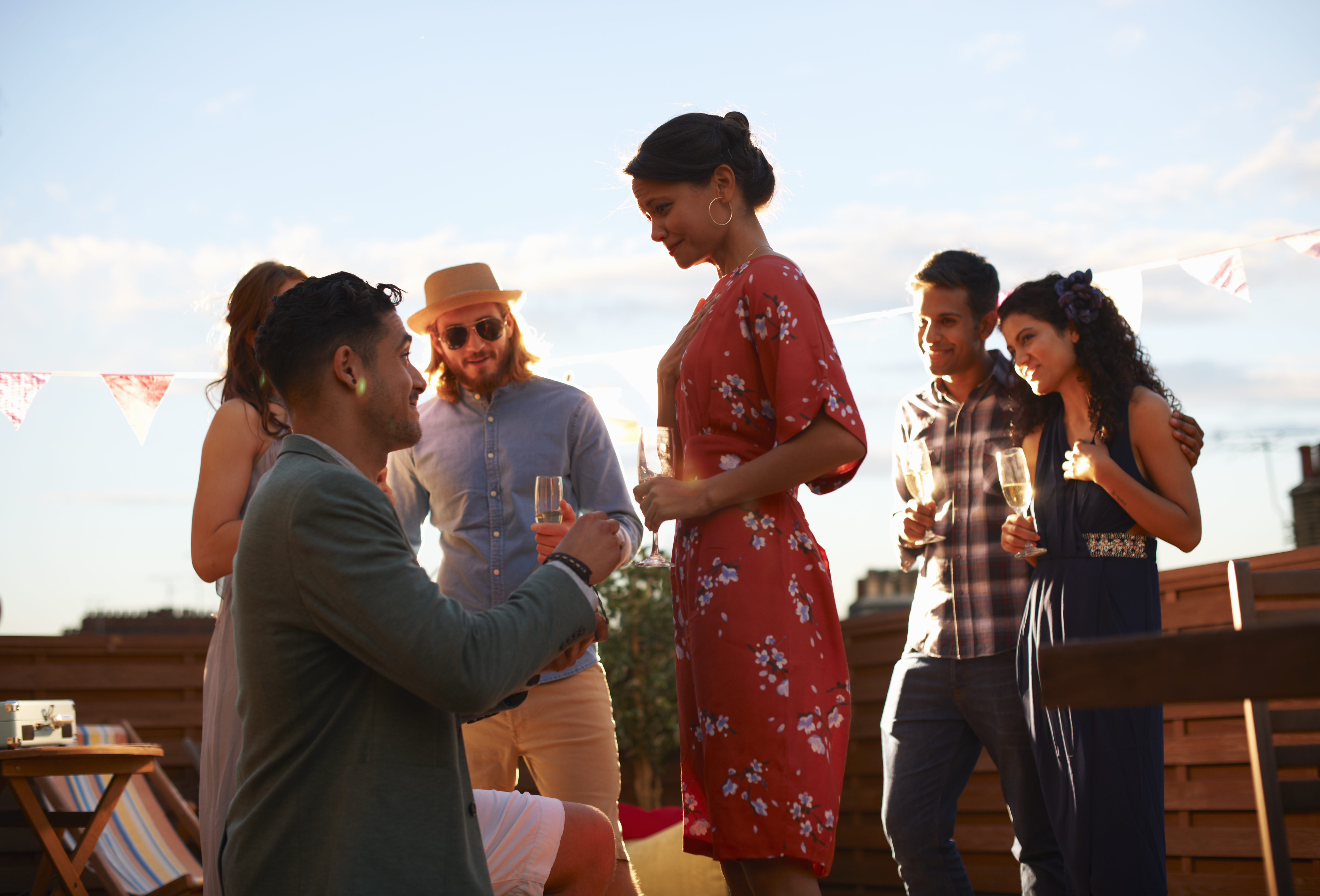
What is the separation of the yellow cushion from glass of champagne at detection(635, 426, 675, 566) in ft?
9.76

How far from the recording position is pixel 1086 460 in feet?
8.47

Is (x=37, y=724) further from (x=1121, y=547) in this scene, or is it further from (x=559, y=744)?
(x=1121, y=547)

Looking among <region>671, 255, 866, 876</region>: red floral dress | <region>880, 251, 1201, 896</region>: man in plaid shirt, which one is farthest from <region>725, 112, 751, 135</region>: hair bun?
<region>880, 251, 1201, 896</region>: man in plaid shirt

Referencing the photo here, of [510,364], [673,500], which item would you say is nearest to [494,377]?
[510,364]

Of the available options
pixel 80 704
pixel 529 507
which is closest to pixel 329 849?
pixel 529 507

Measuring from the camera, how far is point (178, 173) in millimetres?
6281

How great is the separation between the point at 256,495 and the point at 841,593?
4.33ft

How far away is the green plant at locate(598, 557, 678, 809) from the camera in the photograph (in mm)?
6766

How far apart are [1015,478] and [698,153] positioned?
3.91 feet

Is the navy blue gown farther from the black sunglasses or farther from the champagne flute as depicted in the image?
the black sunglasses

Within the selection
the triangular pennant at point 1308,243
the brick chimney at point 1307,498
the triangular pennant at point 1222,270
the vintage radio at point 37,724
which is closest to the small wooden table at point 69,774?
the vintage radio at point 37,724

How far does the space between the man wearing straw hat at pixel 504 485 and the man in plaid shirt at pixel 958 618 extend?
2.77 ft

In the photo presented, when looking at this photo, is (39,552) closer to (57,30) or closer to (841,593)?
(57,30)

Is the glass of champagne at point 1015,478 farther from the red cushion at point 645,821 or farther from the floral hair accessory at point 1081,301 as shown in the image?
the red cushion at point 645,821
